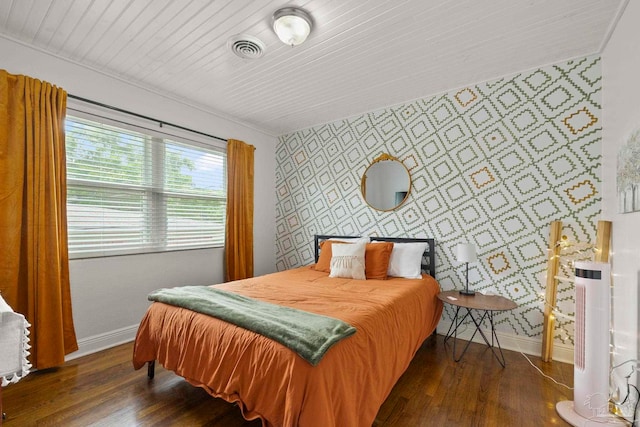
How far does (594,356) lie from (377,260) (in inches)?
63.8

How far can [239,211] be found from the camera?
3.73 m

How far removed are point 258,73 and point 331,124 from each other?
142cm

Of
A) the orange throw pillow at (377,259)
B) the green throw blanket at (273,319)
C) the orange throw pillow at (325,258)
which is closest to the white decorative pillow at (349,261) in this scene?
the orange throw pillow at (377,259)

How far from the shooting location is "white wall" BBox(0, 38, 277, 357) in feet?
7.78

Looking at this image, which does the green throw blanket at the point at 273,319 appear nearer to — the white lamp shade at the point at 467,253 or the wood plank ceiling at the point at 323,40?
the white lamp shade at the point at 467,253

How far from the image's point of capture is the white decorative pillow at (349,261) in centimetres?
287

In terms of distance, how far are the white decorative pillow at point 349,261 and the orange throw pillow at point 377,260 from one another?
0.06 m

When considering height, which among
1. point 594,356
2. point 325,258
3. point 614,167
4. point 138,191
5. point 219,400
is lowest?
point 219,400

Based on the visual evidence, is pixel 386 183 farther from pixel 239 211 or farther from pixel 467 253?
pixel 239 211

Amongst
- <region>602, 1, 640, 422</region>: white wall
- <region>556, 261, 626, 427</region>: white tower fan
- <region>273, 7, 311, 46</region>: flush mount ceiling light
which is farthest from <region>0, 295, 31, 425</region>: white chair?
<region>602, 1, 640, 422</region>: white wall

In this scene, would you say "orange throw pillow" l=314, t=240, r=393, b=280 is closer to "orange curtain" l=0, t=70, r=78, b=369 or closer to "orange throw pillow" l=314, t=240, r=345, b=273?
"orange throw pillow" l=314, t=240, r=345, b=273

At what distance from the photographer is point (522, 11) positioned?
1894mm

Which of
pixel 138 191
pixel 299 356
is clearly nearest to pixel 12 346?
pixel 299 356

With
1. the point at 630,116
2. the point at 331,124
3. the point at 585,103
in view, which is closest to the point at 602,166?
the point at 585,103
